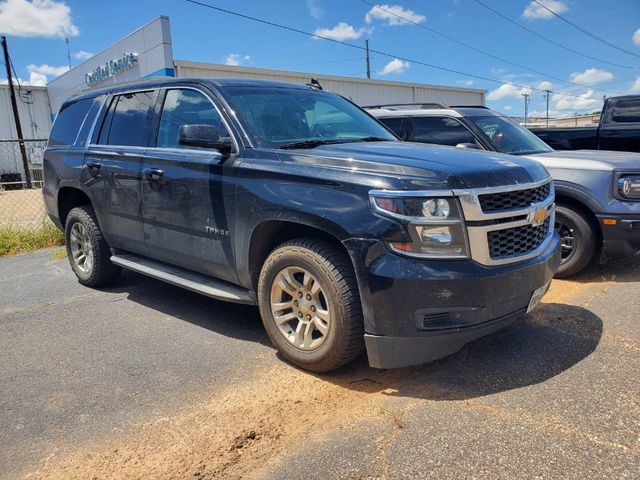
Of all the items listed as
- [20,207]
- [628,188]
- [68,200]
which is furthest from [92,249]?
[20,207]

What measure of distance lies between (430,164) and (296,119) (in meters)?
1.42

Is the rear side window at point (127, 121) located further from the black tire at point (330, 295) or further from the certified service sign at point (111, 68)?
the certified service sign at point (111, 68)

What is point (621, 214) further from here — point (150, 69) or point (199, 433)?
point (150, 69)

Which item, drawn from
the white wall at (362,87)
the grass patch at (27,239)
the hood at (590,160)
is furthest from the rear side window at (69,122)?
the white wall at (362,87)

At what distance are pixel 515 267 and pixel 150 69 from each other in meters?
19.1

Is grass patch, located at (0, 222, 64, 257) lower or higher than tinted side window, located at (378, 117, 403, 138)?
lower

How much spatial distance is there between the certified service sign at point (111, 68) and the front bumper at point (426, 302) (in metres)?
20.3

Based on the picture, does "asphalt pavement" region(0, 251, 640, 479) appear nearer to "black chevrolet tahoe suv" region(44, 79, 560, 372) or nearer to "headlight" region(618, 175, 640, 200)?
"black chevrolet tahoe suv" region(44, 79, 560, 372)

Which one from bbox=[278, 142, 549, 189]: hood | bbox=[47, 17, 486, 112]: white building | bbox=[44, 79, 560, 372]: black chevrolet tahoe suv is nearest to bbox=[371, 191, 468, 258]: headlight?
bbox=[44, 79, 560, 372]: black chevrolet tahoe suv

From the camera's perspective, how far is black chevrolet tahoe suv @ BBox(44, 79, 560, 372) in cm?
286

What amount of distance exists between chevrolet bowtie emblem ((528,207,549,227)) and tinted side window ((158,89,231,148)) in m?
Result: 2.31

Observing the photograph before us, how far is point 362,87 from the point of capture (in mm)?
27891

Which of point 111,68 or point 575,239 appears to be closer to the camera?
point 575,239

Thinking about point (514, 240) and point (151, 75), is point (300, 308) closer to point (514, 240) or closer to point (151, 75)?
point (514, 240)
